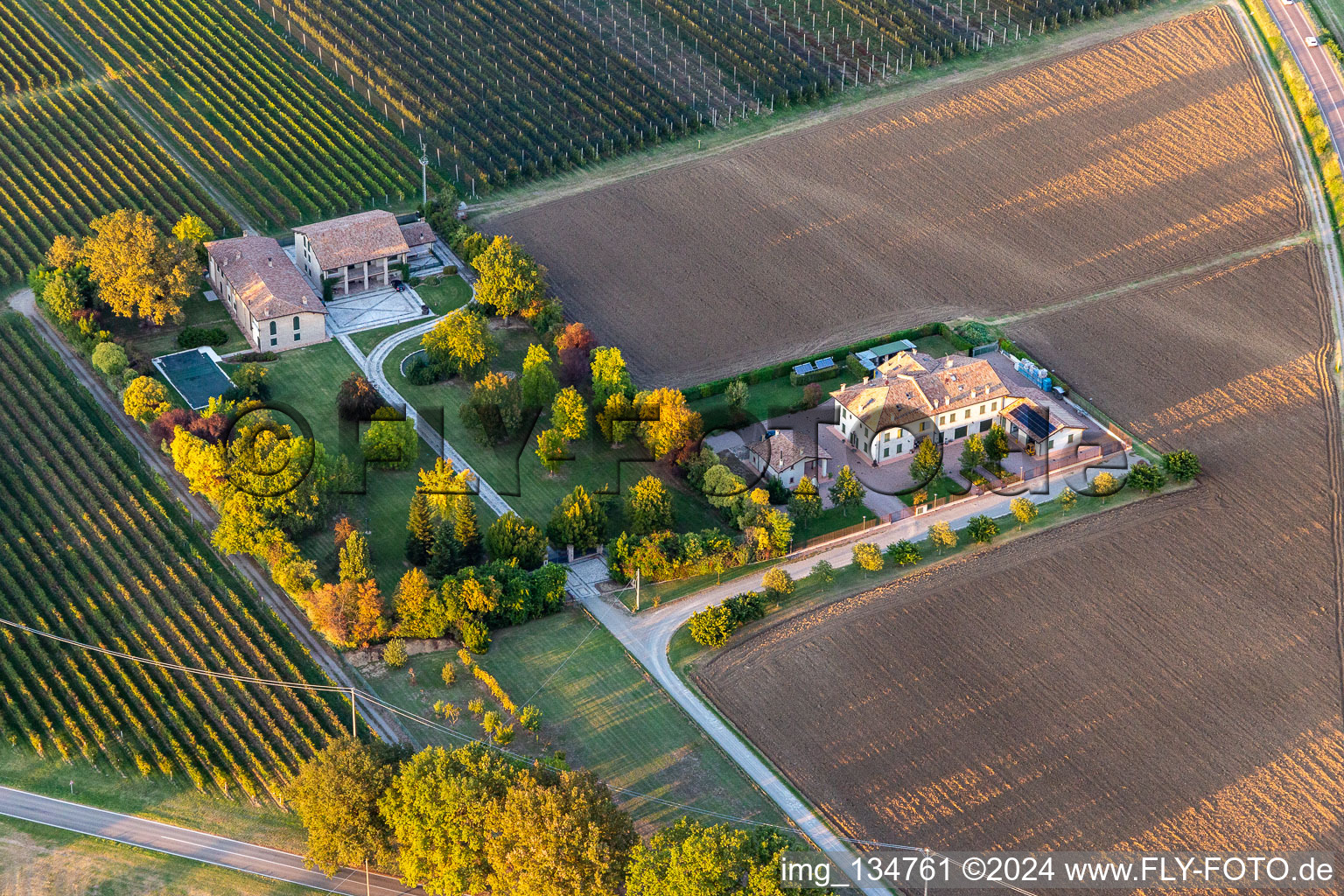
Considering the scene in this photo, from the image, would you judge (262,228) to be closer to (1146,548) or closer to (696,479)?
(696,479)

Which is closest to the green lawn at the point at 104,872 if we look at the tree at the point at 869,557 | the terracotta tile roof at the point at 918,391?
the tree at the point at 869,557

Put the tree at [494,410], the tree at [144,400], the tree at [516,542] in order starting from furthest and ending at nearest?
the tree at [494,410] → the tree at [144,400] → the tree at [516,542]

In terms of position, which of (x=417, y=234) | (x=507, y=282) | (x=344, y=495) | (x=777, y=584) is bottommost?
(x=777, y=584)

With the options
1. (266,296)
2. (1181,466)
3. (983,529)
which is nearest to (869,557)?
(983,529)

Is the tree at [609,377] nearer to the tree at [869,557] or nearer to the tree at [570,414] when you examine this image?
the tree at [570,414]

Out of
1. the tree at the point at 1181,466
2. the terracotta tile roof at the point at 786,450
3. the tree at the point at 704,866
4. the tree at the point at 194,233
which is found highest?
the tree at the point at 194,233

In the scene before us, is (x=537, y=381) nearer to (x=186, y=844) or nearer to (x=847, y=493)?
(x=847, y=493)
